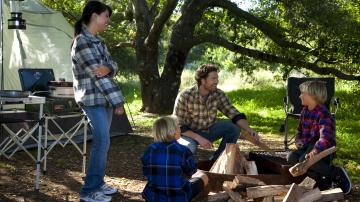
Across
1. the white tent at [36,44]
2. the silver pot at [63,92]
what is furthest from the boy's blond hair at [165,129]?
the white tent at [36,44]

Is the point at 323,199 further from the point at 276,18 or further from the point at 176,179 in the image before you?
the point at 276,18

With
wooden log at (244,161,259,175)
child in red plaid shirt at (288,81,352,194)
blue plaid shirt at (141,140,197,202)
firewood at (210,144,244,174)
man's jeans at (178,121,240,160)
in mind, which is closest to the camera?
blue plaid shirt at (141,140,197,202)

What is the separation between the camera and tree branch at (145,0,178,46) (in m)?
10.9

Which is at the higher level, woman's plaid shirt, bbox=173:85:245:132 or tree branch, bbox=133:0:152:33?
tree branch, bbox=133:0:152:33

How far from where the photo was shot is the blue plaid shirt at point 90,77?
12.9 ft

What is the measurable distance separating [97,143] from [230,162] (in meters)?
1.19

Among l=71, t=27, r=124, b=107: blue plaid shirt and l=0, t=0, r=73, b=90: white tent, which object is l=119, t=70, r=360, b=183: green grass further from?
l=71, t=27, r=124, b=107: blue plaid shirt

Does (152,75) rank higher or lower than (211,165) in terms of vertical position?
higher

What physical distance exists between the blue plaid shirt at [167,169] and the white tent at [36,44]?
436 cm

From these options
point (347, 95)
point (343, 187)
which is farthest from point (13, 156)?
point (347, 95)

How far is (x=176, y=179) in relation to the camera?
3451 millimetres

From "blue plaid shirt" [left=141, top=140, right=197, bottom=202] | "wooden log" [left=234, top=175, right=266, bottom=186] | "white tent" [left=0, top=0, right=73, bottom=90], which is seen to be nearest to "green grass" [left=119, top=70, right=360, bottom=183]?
"wooden log" [left=234, top=175, right=266, bottom=186]

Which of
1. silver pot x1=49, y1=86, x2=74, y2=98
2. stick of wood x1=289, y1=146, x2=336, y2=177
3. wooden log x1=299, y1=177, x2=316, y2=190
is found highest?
silver pot x1=49, y1=86, x2=74, y2=98

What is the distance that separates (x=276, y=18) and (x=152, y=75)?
2846 mm
